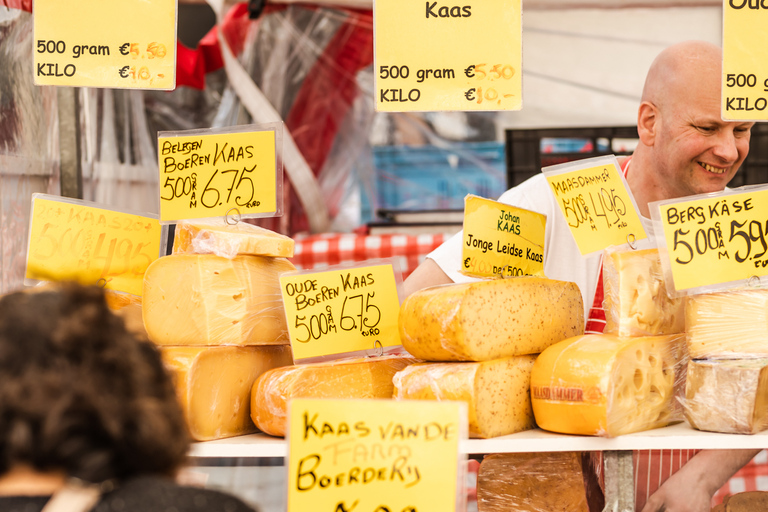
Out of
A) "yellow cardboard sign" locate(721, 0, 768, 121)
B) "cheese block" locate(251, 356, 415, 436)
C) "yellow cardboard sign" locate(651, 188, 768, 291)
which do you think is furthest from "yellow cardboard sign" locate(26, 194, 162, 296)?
"yellow cardboard sign" locate(721, 0, 768, 121)

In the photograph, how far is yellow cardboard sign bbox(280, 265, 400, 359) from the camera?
1.62m

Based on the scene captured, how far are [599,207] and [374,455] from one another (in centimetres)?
79

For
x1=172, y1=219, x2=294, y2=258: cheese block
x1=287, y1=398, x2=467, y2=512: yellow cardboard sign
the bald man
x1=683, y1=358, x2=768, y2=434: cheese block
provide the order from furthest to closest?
the bald man → x1=172, y1=219, x2=294, y2=258: cheese block → x1=683, y1=358, x2=768, y2=434: cheese block → x1=287, y1=398, x2=467, y2=512: yellow cardboard sign

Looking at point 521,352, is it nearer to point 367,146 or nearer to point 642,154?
point 642,154

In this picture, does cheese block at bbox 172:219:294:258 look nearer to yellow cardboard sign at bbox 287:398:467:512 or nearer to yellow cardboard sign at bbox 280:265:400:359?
yellow cardboard sign at bbox 280:265:400:359

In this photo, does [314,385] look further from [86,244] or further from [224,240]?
[86,244]

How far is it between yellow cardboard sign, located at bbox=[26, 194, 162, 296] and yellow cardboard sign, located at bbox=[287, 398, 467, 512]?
774 millimetres

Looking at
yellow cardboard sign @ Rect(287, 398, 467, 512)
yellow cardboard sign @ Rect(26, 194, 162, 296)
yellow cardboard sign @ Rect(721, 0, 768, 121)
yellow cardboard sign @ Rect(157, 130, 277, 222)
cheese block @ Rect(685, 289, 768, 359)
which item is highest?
yellow cardboard sign @ Rect(721, 0, 768, 121)

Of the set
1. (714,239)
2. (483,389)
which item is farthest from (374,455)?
(714,239)

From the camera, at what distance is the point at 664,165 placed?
2.15 meters

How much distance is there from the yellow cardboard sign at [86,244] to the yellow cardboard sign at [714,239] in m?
1.23

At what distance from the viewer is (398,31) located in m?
1.58

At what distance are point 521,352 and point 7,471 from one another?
107 cm

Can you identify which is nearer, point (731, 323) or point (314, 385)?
point (731, 323)
